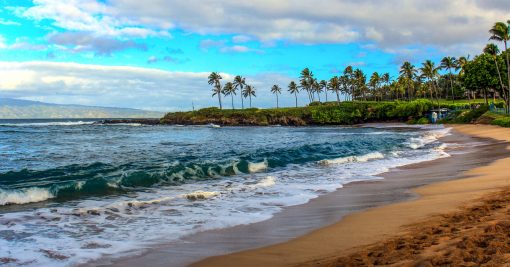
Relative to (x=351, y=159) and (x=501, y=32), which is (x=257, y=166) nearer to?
(x=351, y=159)

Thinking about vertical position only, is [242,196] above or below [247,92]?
below

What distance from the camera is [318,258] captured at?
564cm

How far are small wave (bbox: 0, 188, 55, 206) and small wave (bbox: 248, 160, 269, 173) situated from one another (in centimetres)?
891

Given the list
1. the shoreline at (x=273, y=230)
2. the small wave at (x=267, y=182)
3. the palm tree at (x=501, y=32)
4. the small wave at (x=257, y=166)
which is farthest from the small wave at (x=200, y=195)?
the palm tree at (x=501, y=32)

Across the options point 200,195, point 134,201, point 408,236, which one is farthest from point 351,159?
point 408,236

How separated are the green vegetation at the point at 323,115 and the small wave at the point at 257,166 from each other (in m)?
70.3

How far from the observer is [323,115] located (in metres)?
106

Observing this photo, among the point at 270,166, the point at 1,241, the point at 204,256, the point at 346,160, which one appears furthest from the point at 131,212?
the point at 346,160

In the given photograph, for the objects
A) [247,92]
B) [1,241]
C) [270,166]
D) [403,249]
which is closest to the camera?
[403,249]

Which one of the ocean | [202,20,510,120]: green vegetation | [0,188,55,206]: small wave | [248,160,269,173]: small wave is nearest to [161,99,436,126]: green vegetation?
[202,20,510,120]: green vegetation

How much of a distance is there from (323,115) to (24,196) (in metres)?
98.0

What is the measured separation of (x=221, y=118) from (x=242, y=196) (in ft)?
356

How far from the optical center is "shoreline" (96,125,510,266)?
6203 mm

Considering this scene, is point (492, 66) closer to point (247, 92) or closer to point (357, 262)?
point (357, 262)
